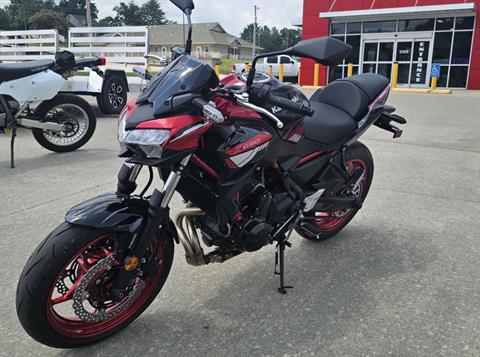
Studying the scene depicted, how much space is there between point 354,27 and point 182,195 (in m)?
24.7

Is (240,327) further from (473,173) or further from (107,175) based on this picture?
(473,173)

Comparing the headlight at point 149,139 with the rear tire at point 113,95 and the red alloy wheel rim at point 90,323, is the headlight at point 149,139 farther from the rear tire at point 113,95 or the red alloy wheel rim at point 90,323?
the rear tire at point 113,95

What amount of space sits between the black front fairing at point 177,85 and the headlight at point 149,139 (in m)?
0.10

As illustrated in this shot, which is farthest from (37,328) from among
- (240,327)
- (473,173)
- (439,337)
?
(473,173)

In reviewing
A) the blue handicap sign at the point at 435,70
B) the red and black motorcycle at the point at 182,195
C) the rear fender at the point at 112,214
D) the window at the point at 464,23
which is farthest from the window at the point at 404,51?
the rear fender at the point at 112,214

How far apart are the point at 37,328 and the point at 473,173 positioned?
5.32 metres

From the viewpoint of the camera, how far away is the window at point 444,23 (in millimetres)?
22562

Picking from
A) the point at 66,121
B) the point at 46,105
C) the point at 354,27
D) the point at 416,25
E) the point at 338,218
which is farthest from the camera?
the point at 354,27

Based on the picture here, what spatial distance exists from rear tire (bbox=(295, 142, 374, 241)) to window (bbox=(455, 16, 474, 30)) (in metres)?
22.0

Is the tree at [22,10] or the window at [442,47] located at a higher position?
the tree at [22,10]

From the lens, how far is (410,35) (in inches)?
918

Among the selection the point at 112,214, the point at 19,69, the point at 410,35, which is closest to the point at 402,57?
the point at 410,35

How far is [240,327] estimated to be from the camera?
2584 mm

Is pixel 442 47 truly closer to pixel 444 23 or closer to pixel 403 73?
pixel 444 23
